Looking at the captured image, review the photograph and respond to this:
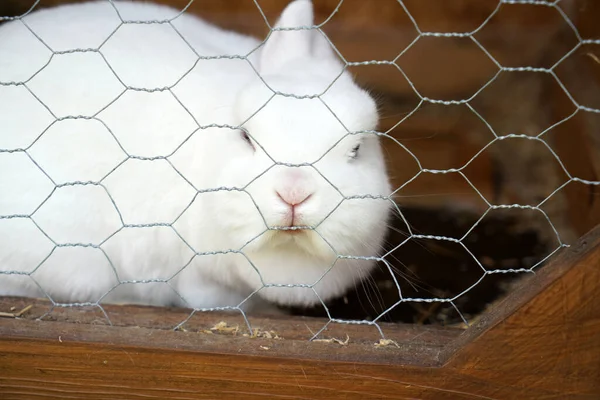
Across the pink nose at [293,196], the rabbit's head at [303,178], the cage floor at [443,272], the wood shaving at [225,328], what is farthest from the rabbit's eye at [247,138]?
the cage floor at [443,272]

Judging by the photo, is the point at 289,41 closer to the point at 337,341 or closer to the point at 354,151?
the point at 354,151

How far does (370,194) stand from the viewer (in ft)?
4.61

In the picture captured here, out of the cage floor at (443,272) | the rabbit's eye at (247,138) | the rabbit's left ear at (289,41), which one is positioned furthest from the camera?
the cage floor at (443,272)

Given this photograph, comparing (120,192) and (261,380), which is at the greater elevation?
(120,192)

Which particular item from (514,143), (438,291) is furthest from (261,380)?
(514,143)

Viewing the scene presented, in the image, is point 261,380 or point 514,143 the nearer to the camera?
point 261,380

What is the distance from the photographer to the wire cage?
4.13 feet

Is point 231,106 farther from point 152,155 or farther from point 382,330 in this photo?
point 382,330

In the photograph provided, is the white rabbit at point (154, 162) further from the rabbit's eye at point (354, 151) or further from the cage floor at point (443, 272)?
the cage floor at point (443, 272)

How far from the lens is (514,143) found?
2486 mm

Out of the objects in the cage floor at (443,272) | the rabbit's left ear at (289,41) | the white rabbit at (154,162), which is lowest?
the cage floor at (443,272)

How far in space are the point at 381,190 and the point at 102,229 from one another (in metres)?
0.65

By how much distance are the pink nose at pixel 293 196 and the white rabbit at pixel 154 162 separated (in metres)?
0.13

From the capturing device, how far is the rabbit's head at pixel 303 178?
126 centimetres
